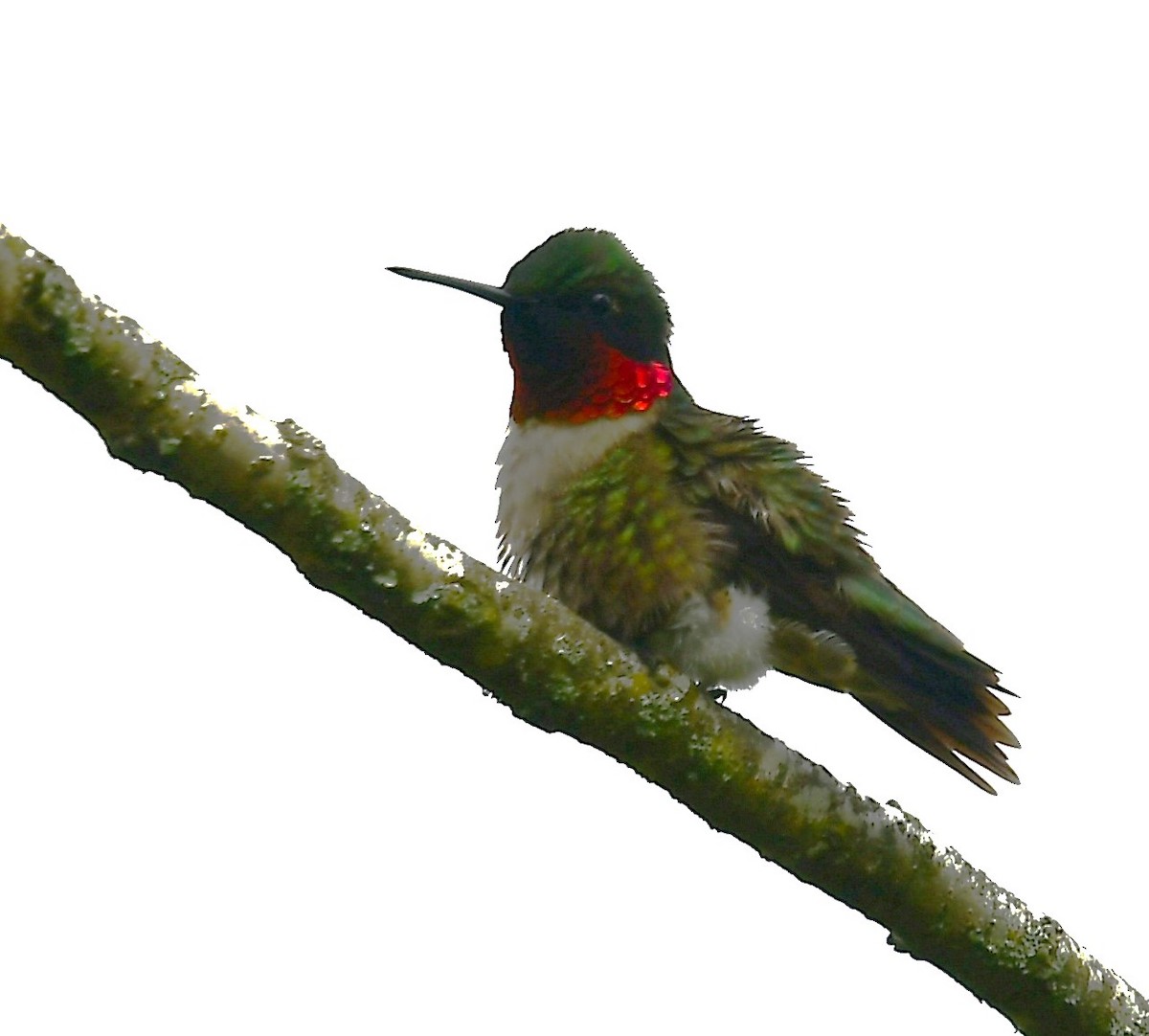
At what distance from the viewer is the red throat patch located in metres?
5.27

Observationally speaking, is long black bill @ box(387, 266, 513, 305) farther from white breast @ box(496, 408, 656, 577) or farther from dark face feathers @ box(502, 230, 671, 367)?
white breast @ box(496, 408, 656, 577)

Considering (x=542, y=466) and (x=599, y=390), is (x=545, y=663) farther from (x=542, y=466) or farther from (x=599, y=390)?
(x=599, y=390)

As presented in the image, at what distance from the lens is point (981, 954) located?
428cm

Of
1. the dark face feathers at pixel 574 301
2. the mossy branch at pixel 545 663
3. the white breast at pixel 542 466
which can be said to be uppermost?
the dark face feathers at pixel 574 301

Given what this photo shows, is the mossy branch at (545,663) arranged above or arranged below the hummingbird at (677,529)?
below

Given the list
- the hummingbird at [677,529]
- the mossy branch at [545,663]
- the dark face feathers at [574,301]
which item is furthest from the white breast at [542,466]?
the mossy branch at [545,663]

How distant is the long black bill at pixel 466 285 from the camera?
5.15m

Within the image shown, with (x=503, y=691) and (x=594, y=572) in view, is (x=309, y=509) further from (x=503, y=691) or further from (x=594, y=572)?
(x=594, y=572)

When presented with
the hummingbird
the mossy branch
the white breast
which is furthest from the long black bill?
the mossy branch

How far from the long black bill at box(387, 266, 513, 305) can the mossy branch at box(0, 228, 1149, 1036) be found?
1887 mm

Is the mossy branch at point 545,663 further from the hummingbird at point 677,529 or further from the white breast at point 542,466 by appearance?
the white breast at point 542,466

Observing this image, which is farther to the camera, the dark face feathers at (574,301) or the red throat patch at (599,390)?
the dark face feathers at (574,301)

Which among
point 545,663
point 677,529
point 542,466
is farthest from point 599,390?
point 545,663

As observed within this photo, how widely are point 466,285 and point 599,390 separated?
1.87 feet
